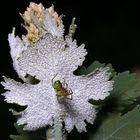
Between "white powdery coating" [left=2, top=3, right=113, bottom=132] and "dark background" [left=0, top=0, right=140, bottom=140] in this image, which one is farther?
"dark background" [left=0, top=0, right=140, bottom=140]

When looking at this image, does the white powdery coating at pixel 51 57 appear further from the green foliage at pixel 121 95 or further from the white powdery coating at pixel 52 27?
the green foliage at pixel 121 95

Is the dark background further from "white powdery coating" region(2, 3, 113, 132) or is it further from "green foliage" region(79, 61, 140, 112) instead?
"white powdery coating" region(2, 3, 113, 132)

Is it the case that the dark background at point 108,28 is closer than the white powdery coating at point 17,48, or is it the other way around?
the white powdery coating at point 17,48

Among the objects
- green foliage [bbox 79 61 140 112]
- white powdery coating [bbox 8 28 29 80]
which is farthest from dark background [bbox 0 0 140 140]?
white powdery coating [bbox 8 28 29 80]

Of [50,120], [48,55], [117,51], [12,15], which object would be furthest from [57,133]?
[117,51]

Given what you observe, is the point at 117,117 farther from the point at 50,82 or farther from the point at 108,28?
the point at 108,28

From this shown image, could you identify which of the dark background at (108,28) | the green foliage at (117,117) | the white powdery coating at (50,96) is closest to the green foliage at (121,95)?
the green foliage at (117,117)

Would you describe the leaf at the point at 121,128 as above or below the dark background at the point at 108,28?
below

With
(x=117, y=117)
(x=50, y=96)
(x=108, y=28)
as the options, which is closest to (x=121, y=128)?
(x=117, y=117)
